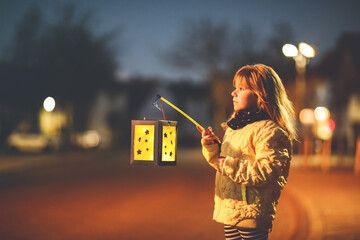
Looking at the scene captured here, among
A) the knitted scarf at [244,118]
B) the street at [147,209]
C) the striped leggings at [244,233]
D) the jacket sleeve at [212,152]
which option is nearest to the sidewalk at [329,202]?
the street at [147,209]

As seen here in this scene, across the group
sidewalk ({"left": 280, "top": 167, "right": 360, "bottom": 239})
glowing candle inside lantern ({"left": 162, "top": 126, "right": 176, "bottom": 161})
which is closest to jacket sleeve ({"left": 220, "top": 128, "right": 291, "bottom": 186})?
glowing candle inside lantern ({"left": 162, "top": 126, "right": 176, "bottom": 161})

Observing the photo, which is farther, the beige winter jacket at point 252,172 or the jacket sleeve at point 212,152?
the jacket sleeve at point 212,152

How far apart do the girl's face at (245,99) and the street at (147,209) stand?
4.10m

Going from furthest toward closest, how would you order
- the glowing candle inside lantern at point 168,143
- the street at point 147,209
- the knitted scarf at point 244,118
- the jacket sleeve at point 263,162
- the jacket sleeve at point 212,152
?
the street at point 147,209 → the glowing candle inside lantern at point 168,143 → the jacket sleeve at point 212,152 → the knitted scarf at point 244,118 → the jacket sleeve at point 263,162

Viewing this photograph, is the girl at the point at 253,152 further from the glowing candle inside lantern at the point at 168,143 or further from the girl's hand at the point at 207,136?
the glowing candle inside lantern at the point at 168,143

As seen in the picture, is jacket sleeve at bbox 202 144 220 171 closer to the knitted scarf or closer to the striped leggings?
the knitted scarf

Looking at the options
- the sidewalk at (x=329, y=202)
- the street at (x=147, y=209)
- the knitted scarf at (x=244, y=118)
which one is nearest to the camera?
the knitted scarf at (x=244, y=118)

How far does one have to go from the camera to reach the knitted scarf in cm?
291

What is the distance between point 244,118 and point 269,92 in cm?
23

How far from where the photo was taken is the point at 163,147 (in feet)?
10.2

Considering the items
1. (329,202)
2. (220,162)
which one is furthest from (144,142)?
(329,202)

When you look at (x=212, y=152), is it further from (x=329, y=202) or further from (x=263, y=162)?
(x=329, y=202)

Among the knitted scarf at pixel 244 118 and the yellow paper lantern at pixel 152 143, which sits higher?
the knitted scarf at pixel 244 118

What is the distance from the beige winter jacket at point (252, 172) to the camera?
9.09 feet
